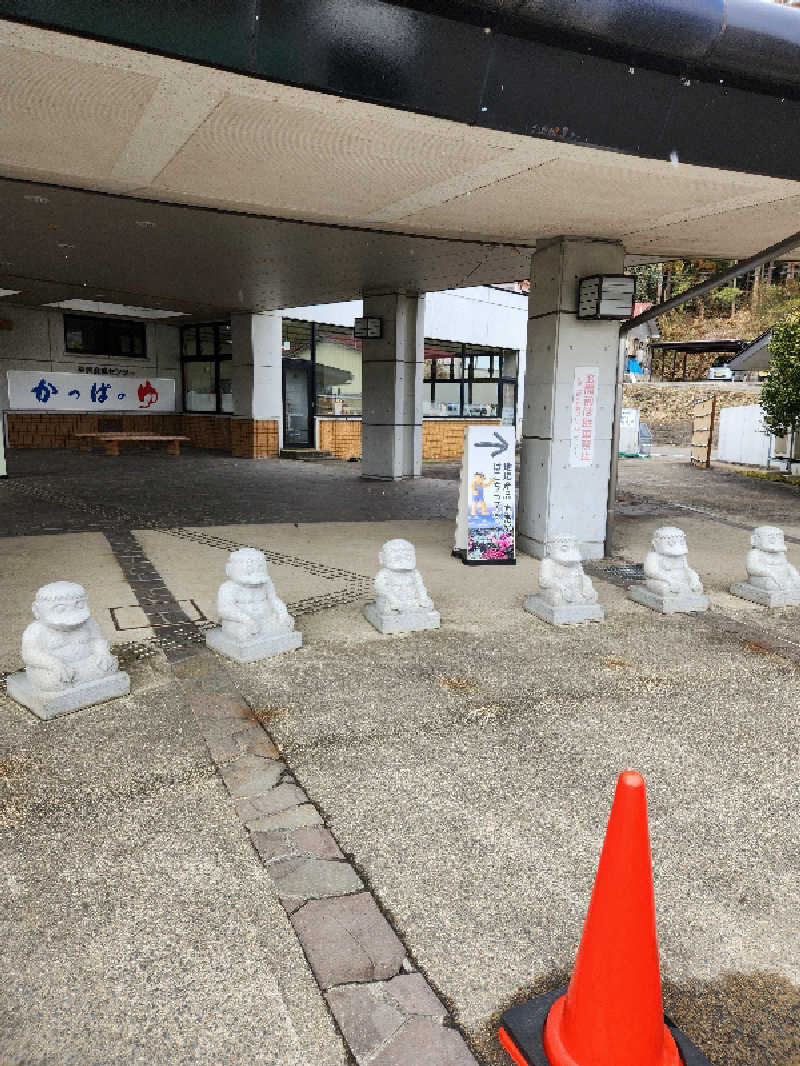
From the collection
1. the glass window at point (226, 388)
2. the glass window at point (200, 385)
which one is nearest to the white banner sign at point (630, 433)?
the glass window at point (226, 388)

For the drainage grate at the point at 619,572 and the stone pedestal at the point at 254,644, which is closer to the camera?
the stone pedestal at the point at 254,644

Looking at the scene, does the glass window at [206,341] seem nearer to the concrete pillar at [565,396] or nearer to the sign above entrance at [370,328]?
the sign above entrance at [370,328]

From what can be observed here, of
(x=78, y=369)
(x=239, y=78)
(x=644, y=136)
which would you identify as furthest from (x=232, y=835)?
(x=78, y=369)

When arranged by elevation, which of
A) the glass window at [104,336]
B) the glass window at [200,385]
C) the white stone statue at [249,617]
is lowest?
the white stone statue at [249,617]

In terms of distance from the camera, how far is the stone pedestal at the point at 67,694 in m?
3.71

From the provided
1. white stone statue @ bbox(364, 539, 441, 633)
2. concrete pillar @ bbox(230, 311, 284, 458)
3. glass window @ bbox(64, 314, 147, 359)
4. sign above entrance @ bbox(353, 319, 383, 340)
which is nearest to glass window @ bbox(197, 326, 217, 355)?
glass window @ bbox(64, 314, 147, 359)

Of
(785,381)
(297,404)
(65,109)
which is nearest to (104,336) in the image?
(297,404)

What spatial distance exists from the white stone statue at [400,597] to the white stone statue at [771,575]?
9.89 ft

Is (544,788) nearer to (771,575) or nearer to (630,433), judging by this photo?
(771,575)

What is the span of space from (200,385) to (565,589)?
16.7 meters

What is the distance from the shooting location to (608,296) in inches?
267

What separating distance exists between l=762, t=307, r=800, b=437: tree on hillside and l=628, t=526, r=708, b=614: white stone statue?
10372mm

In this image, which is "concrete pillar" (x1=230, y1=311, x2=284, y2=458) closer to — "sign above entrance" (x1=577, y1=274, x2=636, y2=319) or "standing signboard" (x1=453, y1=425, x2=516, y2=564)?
"standing signboard" (x1=453, y1=425, x2=516, y2=564)

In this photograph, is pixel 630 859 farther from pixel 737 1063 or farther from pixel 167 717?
pixel 167 717
